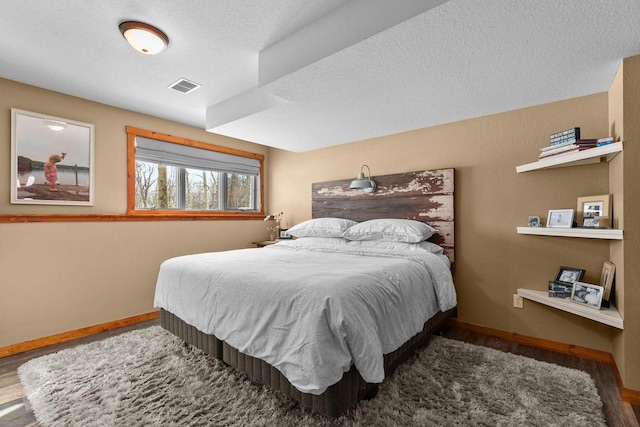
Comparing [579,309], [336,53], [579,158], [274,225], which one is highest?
[336,53]

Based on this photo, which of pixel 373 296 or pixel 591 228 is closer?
pixel 373 296

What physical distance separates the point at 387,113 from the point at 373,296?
186 centimetres

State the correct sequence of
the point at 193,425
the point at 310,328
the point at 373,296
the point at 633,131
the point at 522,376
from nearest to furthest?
the point at 310,328 < the point at 193,425 < the point at 373,296 < the point at 633,131 < the point at 522,376

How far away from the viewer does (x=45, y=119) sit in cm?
285

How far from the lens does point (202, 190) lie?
4.27 metres

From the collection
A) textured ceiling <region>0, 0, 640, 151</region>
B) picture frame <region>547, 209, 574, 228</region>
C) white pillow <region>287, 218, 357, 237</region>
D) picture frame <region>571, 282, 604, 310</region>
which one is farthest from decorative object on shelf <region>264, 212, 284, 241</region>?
picture frame <region>571, 282, 604, 310</region>

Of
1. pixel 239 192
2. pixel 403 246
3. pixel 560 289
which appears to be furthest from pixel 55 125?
pixel 560 289

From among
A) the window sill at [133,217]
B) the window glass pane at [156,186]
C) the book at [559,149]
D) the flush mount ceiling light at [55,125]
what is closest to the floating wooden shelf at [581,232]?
the book at [559,149]

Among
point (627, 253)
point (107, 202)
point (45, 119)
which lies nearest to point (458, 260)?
point (627, 253)

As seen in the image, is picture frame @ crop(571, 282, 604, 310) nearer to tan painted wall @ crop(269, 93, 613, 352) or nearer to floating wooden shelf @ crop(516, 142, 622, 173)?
tan painted wall @ crop(269, 93, 613, 352)

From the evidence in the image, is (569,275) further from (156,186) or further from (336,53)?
(156,186)

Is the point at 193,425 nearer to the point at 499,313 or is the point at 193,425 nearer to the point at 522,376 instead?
the point at 522,376

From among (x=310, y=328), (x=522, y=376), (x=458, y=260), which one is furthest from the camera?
(x=458, y=260)

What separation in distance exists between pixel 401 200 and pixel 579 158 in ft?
5.27
